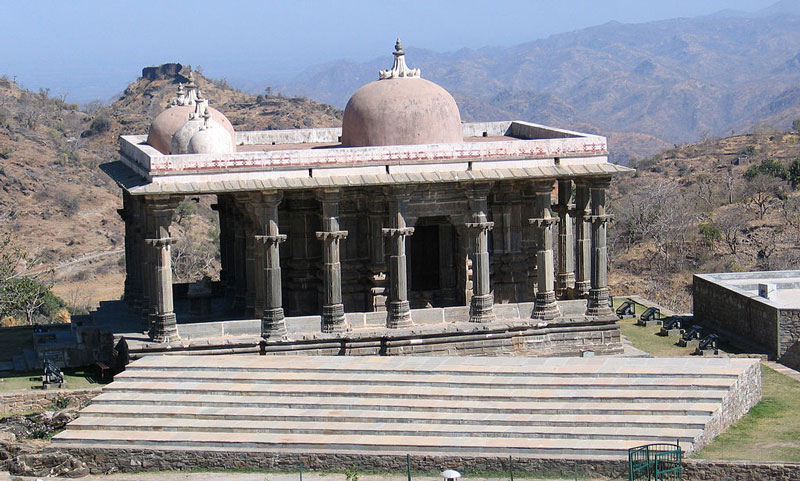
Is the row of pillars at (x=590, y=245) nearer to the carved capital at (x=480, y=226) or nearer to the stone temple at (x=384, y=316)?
the stone temple at (x=384, y=316)

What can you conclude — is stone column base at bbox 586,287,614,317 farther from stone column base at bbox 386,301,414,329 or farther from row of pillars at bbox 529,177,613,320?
stone column base at bbox 386,301,414,329

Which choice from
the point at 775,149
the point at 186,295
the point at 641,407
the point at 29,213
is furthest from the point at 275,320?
the point at 775,149

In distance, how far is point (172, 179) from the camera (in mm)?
26891

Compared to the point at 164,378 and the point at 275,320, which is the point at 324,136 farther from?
the point at 164,378

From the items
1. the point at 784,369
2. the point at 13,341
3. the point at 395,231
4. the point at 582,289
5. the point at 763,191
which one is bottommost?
the point at 784,369

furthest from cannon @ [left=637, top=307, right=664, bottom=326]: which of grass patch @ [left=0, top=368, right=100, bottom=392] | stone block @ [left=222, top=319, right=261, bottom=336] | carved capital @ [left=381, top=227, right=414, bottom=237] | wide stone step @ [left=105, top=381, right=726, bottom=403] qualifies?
grass patch @ [left=0, top=368, right=100, bottom=392]

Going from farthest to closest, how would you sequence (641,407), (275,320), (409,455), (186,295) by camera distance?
(186,295) → (275,320) → (641,407) → (409,455)

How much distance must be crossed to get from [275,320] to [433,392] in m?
4.68

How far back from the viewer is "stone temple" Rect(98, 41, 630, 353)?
2742 cm

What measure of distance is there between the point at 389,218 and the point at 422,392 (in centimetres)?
538

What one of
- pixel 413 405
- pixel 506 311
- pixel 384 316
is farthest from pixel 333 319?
pixel 413 405

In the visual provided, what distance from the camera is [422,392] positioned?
24719 mm

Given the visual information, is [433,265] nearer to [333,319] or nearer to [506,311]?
[506,311]

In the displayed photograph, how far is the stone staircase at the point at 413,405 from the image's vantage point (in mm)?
22969
